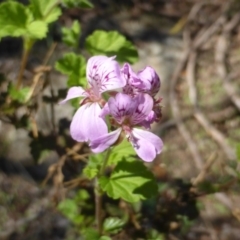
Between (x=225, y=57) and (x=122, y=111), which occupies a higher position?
(x=122, y=111)

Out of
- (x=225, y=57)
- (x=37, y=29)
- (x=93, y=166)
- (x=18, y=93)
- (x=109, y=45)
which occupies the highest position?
(x=37, y=29)

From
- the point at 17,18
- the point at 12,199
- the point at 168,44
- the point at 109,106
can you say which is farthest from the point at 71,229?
the point at 168,44

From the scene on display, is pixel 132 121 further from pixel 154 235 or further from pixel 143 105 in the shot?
pixel 154 235

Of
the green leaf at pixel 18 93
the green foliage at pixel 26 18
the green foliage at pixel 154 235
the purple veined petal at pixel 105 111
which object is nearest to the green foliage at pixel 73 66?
the green foliage at pixel 26 18

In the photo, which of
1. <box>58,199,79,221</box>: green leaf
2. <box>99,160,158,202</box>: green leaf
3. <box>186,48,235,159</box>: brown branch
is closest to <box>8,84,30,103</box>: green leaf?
<box>58,199,79,221</box>: green leaf

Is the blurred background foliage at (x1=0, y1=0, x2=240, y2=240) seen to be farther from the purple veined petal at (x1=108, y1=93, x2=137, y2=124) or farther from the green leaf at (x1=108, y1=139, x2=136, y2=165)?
the purple veined petal at (x1=108, y1=93, x2=137, y2=124)

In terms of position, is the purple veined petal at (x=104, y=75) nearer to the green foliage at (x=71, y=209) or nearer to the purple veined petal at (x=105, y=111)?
the purple veined petal at (x=105, y=111)

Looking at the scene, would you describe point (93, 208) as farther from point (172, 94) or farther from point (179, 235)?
point (172, 94)

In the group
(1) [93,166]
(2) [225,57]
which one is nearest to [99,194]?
(1) [93,166]
